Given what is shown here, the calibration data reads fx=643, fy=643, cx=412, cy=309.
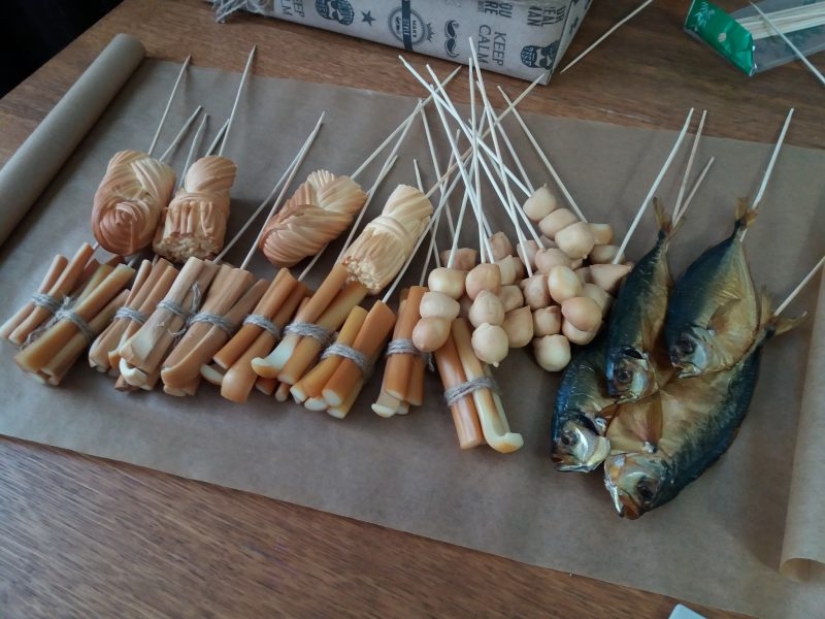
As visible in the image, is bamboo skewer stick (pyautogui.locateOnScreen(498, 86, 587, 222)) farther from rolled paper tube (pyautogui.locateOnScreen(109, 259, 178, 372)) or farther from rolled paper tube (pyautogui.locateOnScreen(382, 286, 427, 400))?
rolled paper tube (pyautogui.locateOnScreen(109, 259, 178, 372))

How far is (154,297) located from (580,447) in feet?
2.92

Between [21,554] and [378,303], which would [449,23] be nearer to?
[378,303]

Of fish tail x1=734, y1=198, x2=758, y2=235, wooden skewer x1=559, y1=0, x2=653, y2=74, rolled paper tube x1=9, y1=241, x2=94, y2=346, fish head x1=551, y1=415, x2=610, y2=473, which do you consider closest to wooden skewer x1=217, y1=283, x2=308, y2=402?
rolled paper tube x1=9, y1=241, x2=94, y2=346

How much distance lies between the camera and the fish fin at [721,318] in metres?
1.18

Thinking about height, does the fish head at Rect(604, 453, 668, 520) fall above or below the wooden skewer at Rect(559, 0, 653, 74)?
below

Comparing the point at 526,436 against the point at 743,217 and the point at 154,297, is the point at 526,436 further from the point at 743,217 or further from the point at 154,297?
the point at 154,297

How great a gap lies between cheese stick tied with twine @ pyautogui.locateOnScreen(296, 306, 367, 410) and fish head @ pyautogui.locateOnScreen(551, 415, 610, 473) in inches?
17.0

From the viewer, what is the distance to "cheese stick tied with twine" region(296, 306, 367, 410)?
1.21 m

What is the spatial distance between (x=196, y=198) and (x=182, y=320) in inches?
11.1

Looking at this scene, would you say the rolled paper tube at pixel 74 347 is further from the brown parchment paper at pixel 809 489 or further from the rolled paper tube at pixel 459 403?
the brown parchment paper at pixel 809 489

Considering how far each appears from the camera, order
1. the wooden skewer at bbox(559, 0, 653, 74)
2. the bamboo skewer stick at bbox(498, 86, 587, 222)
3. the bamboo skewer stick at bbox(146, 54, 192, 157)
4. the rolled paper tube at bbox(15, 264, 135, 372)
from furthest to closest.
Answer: the wooden skewer at bbox(559, 0, 653, 74) → the bamboo skewer stick at bbox(146, 54, 192, 157) → the bamboo skewer stick at bbox(498, 86, 587, 222) → the rolled paper tube at bbox(15, 264, 135, 372)

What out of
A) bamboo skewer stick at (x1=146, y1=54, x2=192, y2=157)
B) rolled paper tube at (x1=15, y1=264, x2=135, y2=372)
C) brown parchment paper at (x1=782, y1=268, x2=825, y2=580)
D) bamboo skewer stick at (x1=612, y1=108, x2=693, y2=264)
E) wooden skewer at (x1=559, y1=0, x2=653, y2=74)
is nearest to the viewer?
brown parchment paper at (x1=782, y1=268, x2=825, y2=580)

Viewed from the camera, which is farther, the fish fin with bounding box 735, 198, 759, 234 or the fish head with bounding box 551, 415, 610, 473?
the fish fin with bounding box 735, 198, 759, 234

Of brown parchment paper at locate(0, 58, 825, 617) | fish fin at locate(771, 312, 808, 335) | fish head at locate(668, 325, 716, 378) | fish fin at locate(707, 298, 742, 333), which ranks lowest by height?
brown parchment paper at locate(0, 58, 825, 617)
